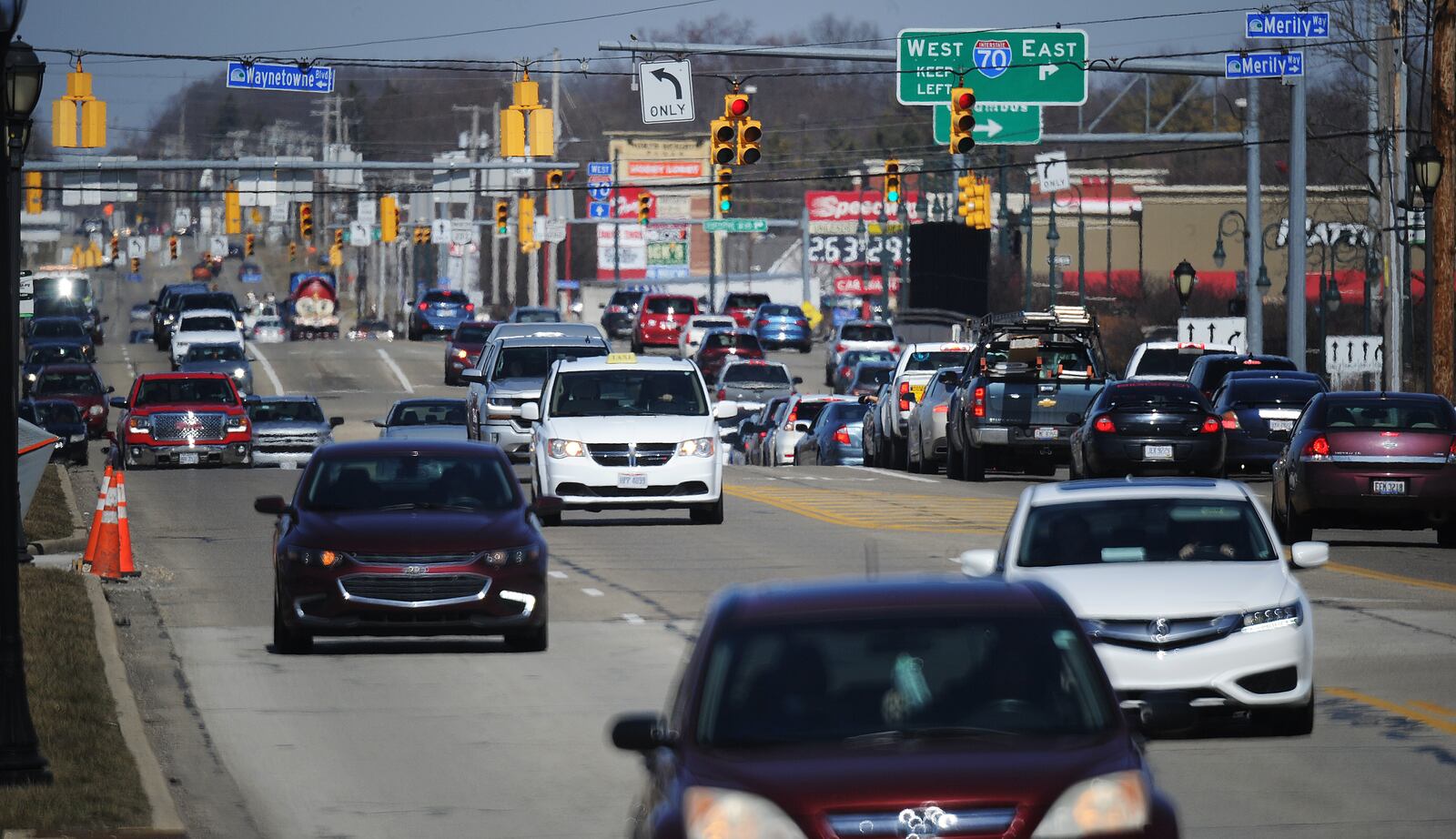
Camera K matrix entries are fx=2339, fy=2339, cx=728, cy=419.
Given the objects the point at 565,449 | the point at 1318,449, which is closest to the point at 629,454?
the point at 565,449

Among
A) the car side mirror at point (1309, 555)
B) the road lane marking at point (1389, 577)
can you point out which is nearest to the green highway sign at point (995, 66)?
the road lane marking at point (1389, 577)

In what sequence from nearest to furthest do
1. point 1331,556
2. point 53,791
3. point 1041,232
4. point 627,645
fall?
point 53,791, point 627,645, point 1331,556, point 1041,232

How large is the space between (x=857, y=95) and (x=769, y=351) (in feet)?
282

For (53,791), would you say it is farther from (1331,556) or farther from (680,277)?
(680,277)

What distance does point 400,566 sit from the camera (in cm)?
1544

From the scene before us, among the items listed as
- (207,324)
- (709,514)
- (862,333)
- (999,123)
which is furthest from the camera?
(862,333)

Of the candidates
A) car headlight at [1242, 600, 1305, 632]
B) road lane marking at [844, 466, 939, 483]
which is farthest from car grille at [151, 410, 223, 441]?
car headlight at [1242, 600, 1305, 632]

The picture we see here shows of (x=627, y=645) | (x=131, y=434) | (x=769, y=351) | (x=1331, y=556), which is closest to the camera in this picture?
(x=627, y=645)

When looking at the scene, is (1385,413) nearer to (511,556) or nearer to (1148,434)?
(1148,434)

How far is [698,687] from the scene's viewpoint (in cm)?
692

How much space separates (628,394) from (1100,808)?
19.5 meters

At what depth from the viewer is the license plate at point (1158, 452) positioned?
29.9 meters

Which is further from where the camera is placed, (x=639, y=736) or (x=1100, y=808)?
(x=639, y=736)

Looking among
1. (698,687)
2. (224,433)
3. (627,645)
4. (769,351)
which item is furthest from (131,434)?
(769,351)
